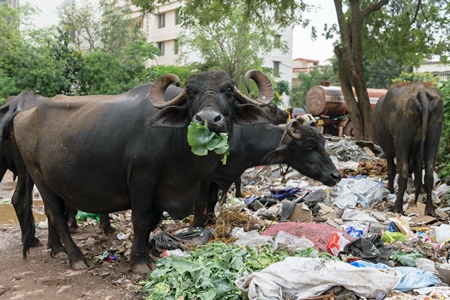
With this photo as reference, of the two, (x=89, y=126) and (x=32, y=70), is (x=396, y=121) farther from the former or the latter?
(x=32, y=70)

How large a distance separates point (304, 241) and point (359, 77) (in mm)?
11840

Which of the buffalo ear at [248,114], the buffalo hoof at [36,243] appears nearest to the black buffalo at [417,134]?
the buffalo ear at [248,114]

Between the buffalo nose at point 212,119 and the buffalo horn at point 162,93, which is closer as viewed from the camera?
the buffalo nose at point 212,119

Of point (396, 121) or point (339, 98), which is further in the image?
point (339, 98)

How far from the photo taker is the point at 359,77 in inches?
638

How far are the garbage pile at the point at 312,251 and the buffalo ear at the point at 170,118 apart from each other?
113cm

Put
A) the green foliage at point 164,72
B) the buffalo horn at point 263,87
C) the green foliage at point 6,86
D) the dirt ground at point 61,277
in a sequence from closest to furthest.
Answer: the dirt ground at point 61,277 < the buffalo horn at point 263,87 < the green foliage at point 6,86 < the green foliage at point 164,72

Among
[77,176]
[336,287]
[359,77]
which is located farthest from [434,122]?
[359,77]

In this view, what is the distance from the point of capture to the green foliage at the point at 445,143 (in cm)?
967

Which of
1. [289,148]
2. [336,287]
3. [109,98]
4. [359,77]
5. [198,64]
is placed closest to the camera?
[336,287]

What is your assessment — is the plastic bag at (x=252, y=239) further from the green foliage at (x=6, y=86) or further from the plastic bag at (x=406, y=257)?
the green foliage at (x=6, y=86)

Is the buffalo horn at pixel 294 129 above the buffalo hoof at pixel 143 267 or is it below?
above

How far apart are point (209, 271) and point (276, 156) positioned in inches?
118

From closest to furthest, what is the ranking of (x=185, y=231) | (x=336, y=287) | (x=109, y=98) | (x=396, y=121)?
1. (x=336, y=287)
2. (x=109, y=98)
3. (x=185, y=231)
4. (x=396, y=121)
